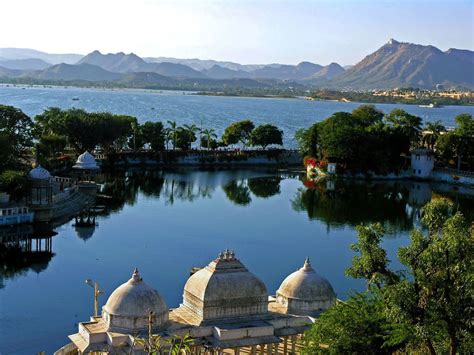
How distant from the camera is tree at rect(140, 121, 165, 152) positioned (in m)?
83.7

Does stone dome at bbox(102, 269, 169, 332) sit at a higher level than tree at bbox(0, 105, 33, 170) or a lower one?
lower

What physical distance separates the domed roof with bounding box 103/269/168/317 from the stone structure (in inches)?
2305

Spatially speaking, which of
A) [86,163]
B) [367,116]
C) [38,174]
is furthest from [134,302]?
[367,116]

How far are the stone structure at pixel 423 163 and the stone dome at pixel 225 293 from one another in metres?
56.5

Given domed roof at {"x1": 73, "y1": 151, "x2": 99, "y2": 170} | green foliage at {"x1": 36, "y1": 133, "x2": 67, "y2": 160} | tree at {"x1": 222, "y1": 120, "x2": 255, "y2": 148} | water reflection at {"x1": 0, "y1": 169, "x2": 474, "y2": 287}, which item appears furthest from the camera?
tree at {"x1": 222, "y1": 120, "x2": 255, "y2": 148}

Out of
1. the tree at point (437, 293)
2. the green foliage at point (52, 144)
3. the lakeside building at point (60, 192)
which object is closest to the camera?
the tree at point (437, 293)

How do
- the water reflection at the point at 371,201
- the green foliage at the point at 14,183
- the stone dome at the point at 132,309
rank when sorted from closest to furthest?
1. the stone dome at the point at 132,309
2. the green foliage at the point at 14,183
3. the water reflection at the point at 371,201

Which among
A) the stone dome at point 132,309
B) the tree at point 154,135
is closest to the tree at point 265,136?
the tree at point 154,135

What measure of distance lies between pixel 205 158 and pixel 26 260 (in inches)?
1788

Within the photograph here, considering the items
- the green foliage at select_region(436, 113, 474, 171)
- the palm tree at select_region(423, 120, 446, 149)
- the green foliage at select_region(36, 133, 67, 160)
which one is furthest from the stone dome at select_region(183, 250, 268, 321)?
the palm tree at select_region(423, 120, 446, 149)

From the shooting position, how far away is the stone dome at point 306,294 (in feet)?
80.6

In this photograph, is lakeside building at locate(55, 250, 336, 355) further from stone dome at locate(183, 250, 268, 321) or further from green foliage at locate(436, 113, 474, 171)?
green foliage at locate(436, 113, 474, 171)

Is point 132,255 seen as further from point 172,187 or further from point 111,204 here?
point 172,187

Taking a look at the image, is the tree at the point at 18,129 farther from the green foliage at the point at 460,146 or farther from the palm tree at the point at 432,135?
the palm tree at the point at 432,135
